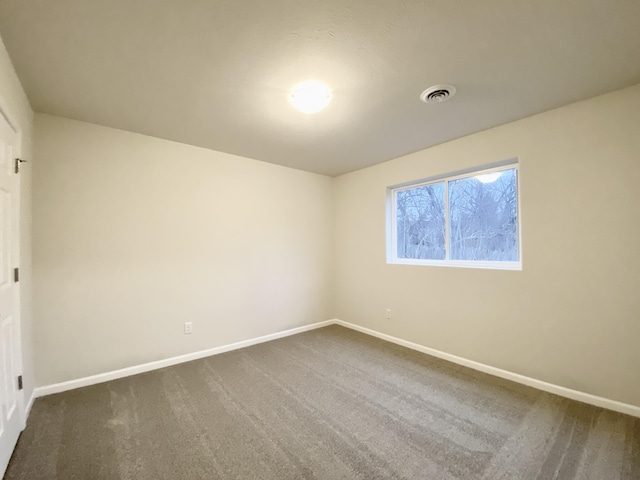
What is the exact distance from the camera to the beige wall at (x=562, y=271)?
6.48 feet

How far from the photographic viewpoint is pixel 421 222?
3.46 metres

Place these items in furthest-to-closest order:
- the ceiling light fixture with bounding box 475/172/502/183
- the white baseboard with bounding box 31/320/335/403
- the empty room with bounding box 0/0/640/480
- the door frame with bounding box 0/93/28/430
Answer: the ceiling light fixture with bounding box 475/172/502/183, the white baseboard with bounding box 31/320/335/403, the door frame with bounding box 0/93/28/430, the empty room with bounding box 0/0/640/480

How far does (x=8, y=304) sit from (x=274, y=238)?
2.49m

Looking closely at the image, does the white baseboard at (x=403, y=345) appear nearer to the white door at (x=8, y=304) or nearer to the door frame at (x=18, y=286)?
the door frame at (x=18, y=286)

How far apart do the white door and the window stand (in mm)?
3489

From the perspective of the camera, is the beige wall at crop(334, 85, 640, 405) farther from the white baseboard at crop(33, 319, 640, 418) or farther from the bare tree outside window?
the bare tree outside window

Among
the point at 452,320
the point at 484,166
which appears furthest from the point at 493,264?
the point at 484,166

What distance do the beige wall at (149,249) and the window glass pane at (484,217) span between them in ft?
6.98

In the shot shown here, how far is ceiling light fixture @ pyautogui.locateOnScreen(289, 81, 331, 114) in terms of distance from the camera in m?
1.93

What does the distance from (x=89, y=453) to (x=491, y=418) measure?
8.72ft

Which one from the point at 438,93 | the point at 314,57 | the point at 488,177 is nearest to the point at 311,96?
the point at 314,57

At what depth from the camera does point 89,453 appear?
1613mm

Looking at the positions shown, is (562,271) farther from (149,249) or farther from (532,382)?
(149,249)

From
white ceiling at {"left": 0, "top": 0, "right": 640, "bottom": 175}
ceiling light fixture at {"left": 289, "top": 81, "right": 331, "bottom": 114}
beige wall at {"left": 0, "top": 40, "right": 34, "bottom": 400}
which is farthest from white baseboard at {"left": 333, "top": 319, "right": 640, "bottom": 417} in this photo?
beige wall at {"left": 0, "top": 40, "right": 34, "bottom": 400}
